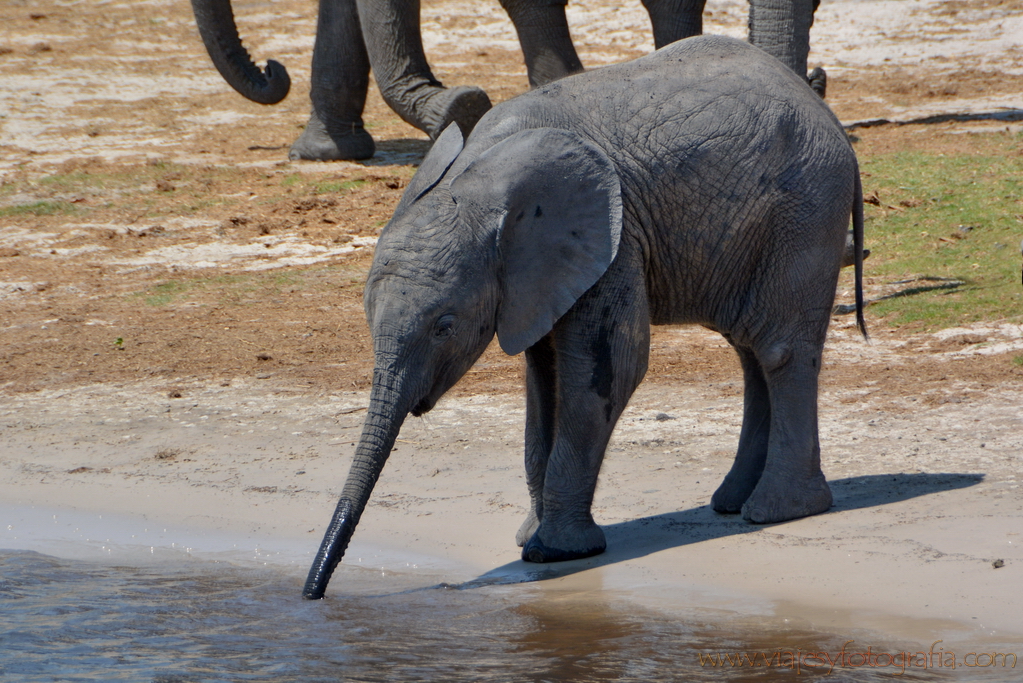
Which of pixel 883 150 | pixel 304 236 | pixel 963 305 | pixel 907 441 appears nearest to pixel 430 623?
pixel 907 441

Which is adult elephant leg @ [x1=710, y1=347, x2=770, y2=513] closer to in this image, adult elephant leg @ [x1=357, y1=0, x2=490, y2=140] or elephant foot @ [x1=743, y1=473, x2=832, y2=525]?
elephant foot @ [x1=743, y1=473, x2=832, y2=525]

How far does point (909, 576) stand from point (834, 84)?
504 inches

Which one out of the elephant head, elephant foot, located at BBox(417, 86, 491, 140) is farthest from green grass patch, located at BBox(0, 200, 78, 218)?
the elephant head

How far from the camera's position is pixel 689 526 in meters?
5.25

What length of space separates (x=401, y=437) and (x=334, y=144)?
7170mm

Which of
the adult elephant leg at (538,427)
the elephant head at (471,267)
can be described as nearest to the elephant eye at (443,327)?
the elephant head at (471,267)

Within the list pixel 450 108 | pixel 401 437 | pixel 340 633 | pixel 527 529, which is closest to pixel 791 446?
pixel 527 529

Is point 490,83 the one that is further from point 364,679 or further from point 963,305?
point 364,679

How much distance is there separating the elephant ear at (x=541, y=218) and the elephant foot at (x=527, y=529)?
2.84 ft

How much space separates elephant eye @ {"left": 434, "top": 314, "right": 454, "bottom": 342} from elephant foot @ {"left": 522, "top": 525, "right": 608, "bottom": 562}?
90cm

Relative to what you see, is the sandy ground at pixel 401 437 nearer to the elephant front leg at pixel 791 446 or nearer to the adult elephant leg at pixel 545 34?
the elephant front leg at pixel 791 446

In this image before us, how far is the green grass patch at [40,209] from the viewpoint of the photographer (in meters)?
11.6

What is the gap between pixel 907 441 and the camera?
6.04 metres

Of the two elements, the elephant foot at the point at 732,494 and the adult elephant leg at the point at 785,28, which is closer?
the elephant foot at the point at 732,494
